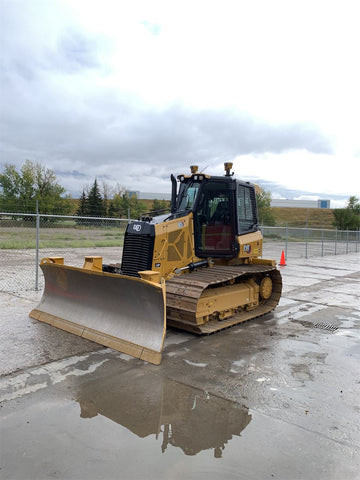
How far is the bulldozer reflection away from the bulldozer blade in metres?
0.72

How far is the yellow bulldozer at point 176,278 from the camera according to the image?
204 inches

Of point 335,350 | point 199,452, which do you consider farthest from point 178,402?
point 335,350

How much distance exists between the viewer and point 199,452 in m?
2.97

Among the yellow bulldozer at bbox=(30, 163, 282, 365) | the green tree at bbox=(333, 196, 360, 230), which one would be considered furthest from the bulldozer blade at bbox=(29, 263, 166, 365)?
the green tree at bbox=(333, 196, 360, 230)

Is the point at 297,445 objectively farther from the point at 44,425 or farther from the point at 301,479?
the point at 44,425

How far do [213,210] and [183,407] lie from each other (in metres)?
4.14

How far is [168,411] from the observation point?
358 centimetres

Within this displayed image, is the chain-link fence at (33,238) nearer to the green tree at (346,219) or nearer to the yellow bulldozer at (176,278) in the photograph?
the yellow bulldozer at (176,278)

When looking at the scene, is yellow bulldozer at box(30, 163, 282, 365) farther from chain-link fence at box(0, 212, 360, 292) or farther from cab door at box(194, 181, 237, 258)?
chain-link fence at box(0, 212, 360, 292)

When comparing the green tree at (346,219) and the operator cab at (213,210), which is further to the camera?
the green tree at (346,219)

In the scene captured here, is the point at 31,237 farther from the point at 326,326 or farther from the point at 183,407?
the point at 183,407

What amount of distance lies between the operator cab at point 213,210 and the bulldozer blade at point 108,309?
1983 millimetres

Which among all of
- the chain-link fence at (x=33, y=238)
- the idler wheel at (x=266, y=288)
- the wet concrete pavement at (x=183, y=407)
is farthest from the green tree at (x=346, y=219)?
the wet concrete pavement at (x=183, y=407)

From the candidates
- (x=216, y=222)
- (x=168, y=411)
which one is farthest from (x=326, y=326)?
(x=168, y=411)
